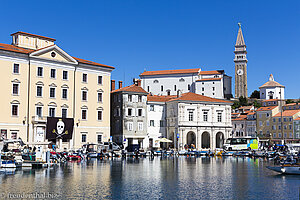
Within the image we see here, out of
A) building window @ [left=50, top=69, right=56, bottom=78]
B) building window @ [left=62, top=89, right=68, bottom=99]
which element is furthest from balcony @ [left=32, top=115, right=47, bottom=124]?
building window @ [left=50, top=69, right=56, bottom=78]

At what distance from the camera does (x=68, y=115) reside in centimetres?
6612

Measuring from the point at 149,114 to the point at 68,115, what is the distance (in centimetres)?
2044

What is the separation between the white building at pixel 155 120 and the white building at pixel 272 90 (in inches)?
3344

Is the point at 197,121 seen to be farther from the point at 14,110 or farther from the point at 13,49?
the point at 13,49

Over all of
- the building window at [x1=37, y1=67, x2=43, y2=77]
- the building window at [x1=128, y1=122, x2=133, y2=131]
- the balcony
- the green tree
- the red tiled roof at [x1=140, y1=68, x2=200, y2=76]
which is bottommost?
the building window at [x1=128, y1=122, x2=133, y2=131]

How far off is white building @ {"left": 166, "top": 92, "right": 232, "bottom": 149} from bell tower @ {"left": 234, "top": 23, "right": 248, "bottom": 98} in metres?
85.9

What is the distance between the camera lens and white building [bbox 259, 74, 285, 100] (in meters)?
158

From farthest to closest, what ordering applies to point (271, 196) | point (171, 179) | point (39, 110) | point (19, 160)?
1. point (39, 110)
2. point (19, 160)
3. point (171, 179)
4. point (271, 196)

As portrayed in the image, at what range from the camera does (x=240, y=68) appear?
578 ft

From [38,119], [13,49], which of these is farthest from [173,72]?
[13,49]

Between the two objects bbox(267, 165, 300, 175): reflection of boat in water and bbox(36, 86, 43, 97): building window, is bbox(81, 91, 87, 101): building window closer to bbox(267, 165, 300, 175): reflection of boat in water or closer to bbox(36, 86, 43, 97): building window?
bbox(36, 86, 43, 97): building window

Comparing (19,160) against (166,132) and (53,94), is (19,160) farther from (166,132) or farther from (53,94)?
(166,132)

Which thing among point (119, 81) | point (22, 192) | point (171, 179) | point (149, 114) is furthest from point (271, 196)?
point (119, 81)

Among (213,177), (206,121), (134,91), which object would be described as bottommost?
(213,177)
